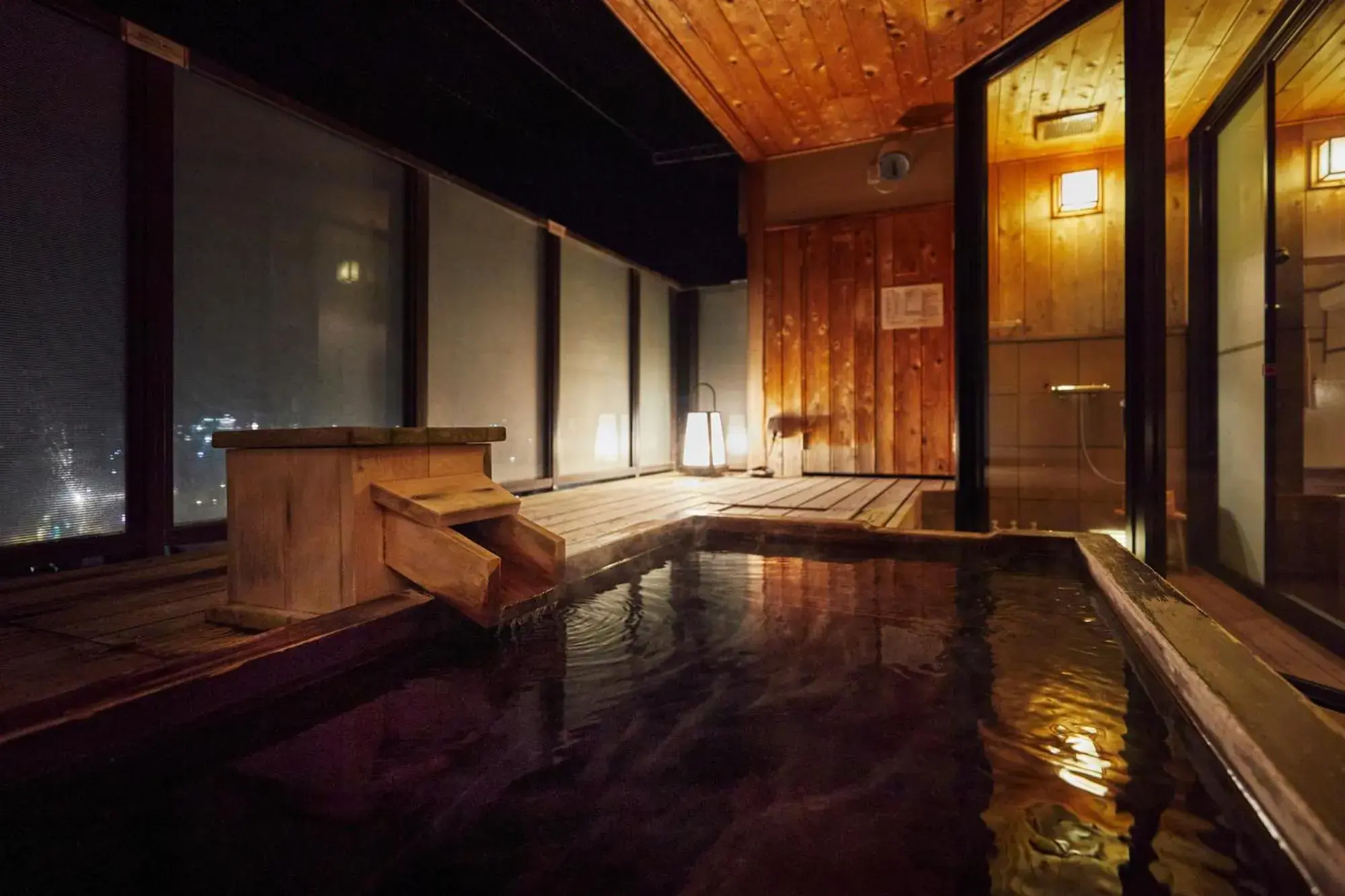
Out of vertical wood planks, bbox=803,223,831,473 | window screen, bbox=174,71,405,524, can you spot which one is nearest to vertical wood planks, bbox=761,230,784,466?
vertical wood planks, bbox=803,223,831,473

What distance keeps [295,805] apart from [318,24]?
3.65 metres

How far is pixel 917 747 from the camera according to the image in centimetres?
137

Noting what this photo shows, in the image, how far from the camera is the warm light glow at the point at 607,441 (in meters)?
5.77

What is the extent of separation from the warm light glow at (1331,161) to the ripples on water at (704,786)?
240 cm

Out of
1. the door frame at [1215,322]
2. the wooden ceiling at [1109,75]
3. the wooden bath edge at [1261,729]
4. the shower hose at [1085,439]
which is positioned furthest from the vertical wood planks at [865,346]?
the wooden bath edge at [1261,729]

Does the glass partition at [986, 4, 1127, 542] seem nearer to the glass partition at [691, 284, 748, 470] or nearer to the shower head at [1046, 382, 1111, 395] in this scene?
the shower head at [1046, 382, 1111, 395]

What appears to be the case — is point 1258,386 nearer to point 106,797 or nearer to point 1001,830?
point 1001,830

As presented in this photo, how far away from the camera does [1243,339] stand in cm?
355

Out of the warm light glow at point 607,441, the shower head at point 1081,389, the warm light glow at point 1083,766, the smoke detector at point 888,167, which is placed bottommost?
the warm light glow at point 1083,766

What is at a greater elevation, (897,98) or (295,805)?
(897,98)

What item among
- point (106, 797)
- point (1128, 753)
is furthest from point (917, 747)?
point (106, 797)

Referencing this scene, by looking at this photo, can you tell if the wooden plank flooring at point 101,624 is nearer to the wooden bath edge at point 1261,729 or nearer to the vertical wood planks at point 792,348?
the wooden bath edge at point 1261,729

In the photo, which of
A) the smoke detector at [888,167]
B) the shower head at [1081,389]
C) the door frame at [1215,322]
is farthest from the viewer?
the smoke detector at [888,167]

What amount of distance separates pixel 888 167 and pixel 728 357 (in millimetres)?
2524
